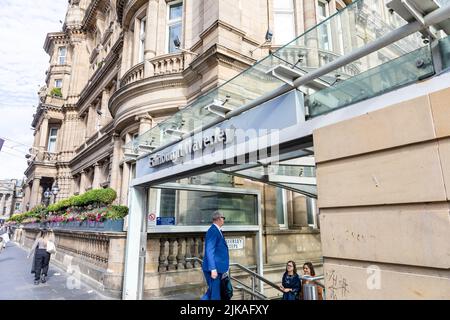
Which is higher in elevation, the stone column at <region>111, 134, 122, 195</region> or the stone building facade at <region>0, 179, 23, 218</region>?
the stone building facade at <region>0, 179, 23, 218</region>

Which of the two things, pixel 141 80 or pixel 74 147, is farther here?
pixel 74 147

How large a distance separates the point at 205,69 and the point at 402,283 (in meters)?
8.71

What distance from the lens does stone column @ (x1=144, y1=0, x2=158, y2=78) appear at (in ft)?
39.2

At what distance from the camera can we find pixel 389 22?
296 cm

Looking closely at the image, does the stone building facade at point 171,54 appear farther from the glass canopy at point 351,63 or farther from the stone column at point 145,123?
the glass canopy at point 351,63

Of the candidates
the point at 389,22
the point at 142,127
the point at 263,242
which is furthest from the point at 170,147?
the point at 142,127

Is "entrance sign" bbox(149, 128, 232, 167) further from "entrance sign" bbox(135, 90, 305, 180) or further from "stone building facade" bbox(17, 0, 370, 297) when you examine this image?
"stone building facade" bbox(17, 0, 370, 297)

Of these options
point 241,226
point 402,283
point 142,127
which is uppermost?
point 142,127

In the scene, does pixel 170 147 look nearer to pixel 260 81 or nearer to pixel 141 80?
pixel 260 81

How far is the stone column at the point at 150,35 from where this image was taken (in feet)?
39.2

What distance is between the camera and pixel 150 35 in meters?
12.4

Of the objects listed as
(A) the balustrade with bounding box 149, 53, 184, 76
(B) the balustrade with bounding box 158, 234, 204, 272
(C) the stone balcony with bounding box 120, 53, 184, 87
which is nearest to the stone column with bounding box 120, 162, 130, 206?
(C) the stone balcony with bounding box 120, 53, 184, 87

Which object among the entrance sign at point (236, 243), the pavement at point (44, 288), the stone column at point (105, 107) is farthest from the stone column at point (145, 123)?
the stone column at point (105, 107)

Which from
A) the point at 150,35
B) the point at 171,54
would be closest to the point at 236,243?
the point at 171,54
